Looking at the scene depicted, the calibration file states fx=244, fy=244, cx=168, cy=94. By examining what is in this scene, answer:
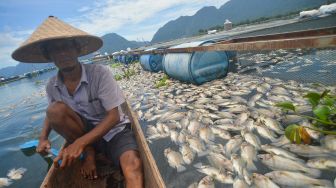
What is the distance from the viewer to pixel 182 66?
7.46 metres

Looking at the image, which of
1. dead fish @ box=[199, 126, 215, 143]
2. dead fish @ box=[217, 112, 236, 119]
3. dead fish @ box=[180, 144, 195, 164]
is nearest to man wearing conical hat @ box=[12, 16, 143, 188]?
dead fish @ box=[180, 144, 195, 164]

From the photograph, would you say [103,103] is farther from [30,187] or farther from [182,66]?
[182,66]

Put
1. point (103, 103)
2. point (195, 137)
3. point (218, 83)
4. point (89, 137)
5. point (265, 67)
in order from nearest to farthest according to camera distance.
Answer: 1. point (89, 137)
2. point (103, 103)
3. point (195, 137)
4. point (218, 83)
5. point (265, 67)

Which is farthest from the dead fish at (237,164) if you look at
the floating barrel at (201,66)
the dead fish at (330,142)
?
the floating barrel at (201,66)

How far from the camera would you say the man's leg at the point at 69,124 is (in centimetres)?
277

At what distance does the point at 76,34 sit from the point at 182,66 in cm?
491

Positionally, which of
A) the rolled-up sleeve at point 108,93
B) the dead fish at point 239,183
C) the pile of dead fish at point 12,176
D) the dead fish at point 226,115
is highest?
the rolled-up sleeve at point 108,93

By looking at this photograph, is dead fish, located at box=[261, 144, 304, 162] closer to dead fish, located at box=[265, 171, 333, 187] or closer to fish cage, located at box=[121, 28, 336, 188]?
fish cage, located at box=[121, 28, 336, 188]

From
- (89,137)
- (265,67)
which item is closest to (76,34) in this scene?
(89,137)

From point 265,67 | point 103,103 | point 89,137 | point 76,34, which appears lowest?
point 265,67

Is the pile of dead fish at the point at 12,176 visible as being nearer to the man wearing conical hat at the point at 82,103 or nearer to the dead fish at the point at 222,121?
the man wearing conical hat at the point at 82,103

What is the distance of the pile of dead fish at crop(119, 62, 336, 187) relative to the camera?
8.48 ft

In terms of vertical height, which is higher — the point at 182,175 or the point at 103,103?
the point at 103,103

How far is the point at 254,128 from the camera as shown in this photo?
3.72 meters
